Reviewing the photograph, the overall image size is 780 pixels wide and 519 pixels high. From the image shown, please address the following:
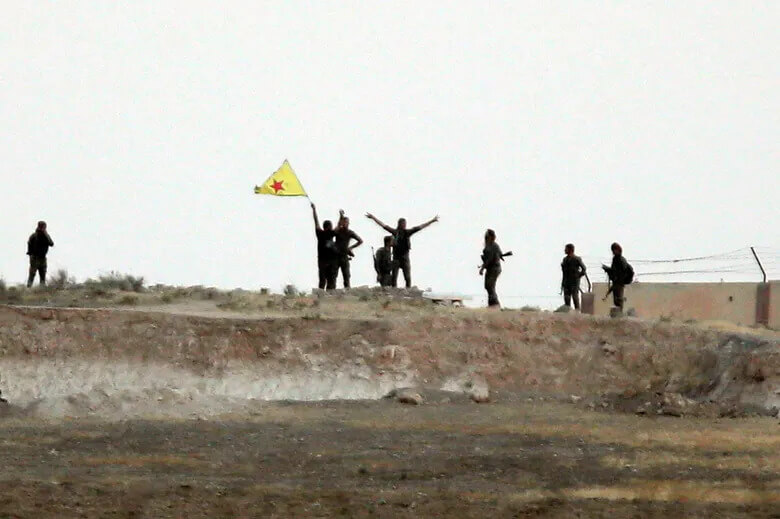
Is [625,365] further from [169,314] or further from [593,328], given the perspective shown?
[169,314]

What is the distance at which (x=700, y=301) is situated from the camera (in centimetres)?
4125

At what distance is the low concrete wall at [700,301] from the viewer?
131ft

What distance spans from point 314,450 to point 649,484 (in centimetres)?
474

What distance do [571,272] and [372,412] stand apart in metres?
8.61

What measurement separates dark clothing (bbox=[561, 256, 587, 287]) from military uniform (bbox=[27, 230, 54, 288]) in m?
11.4

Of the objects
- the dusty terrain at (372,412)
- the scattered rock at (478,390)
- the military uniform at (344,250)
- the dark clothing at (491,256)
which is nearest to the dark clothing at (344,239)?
the military uniform at (344,250)

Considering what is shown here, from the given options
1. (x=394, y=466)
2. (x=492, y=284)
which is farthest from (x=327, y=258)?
(x=394, y=466)

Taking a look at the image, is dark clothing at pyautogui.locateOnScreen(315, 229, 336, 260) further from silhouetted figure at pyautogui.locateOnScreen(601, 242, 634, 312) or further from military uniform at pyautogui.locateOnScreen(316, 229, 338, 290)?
silhouetted figure at pyautogui.locateOnScreen(601, 242, 634, 312)

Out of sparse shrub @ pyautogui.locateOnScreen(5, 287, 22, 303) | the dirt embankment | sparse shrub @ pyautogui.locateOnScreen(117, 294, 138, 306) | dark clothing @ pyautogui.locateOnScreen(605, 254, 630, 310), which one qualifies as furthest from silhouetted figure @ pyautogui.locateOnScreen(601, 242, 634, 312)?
sparse shrub @ pyautogui.locateOnScreen(5, 287, 22, 303)

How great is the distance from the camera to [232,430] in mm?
22219

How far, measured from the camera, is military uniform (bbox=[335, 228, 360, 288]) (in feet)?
106

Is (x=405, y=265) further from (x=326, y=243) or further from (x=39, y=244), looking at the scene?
→ (x=39, y=244)

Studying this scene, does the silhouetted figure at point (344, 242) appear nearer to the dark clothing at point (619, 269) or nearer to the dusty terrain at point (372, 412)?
the dusty terrain at point (372, 412)

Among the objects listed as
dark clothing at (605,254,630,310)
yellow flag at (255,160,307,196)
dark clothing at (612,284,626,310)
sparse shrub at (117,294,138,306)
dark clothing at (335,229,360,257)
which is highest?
yellow flag at (255,160,307,196)
